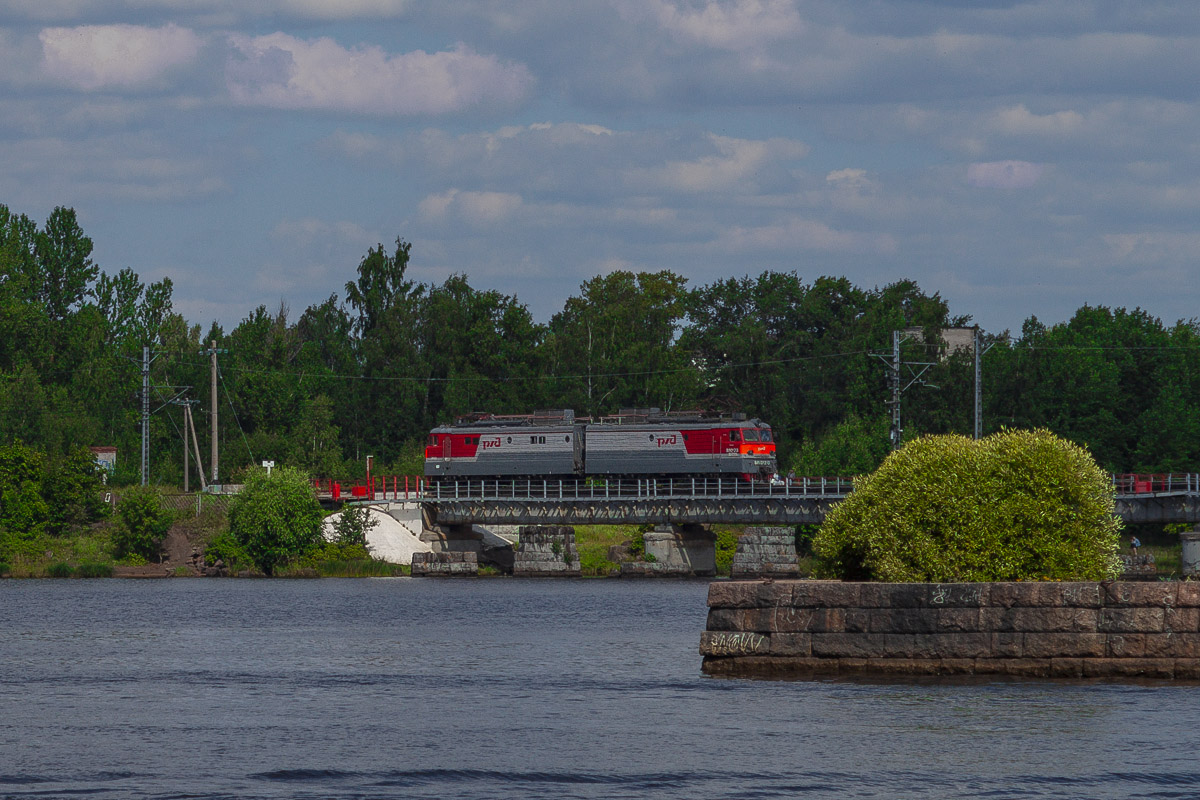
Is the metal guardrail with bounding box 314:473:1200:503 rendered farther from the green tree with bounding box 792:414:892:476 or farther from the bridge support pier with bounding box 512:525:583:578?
the green tree with bounding box 792:414:892:476

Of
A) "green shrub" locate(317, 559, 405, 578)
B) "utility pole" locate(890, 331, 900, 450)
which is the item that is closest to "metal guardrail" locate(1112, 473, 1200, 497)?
"utility pole" locate(890, 331, 900, 450)

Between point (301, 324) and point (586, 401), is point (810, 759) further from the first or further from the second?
point (301, 324)

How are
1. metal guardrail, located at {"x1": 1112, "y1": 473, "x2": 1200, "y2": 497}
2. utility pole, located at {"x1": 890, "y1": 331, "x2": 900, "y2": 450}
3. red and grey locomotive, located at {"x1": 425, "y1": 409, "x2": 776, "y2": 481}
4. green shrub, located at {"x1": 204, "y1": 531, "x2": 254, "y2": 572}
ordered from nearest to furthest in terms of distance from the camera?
metal guardrail, located at {"x1": 1112, "y1": 473, "x2": 1200, "y2": 497}, utility pole, located at {"x1": 890, "y1": 331, "x2": 900, "y2": 450}, green shrub, located at {"x1": 204, "y1": 531, "x2": 254, "y2": 572}, red and grey locomotive, located at {"x1": 425, "y1": 409, "x2": 776, "y2": 481}

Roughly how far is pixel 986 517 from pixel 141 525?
64.6 metres

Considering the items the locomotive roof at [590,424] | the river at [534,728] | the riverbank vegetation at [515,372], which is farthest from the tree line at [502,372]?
the river at [534,728]

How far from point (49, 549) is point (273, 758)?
68664 mm

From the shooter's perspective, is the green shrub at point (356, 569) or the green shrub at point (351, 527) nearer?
the green shrub at point (356, 569)

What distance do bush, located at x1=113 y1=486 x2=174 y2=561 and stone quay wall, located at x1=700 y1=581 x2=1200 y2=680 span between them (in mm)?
62135

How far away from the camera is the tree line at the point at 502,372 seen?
10612 cm

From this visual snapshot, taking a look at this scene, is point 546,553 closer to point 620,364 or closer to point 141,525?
point 141,525

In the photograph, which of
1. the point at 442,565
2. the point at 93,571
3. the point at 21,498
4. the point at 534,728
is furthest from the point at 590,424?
the point at 534,728

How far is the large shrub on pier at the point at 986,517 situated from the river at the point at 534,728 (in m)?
2.74

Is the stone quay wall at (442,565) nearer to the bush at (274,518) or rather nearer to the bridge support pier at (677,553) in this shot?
the bush at (274,518)

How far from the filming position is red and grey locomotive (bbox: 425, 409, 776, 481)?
281ft
